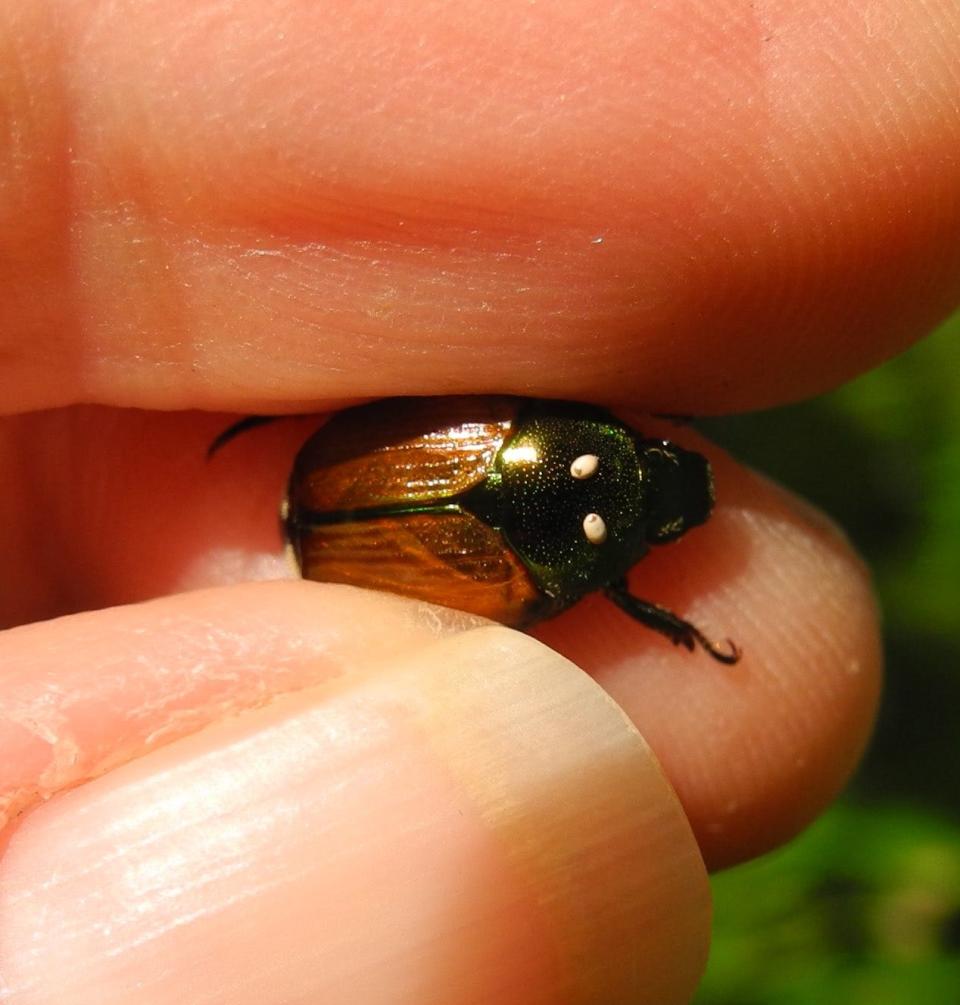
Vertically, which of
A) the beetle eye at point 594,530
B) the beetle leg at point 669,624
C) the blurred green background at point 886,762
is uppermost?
the beetle eye at point 594,530

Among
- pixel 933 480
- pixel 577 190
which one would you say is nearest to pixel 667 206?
pixel 577 190

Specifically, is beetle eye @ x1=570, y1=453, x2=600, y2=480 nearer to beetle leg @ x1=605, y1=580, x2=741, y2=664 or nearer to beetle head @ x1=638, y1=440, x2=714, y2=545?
beetle head @ x1=638, y1=440, x2=714, y2=545

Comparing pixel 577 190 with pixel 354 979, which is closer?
pixel 354 979

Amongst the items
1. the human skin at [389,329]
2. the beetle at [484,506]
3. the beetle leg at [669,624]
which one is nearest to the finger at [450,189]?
the human skin at [389,329]

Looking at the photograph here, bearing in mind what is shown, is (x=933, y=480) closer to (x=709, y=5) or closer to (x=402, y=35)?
(x=709, y=5)

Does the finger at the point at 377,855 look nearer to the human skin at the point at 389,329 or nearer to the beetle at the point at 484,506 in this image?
the human skin at the point at 389,329

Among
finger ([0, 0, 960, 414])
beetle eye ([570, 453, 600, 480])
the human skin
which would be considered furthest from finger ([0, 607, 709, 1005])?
beetle eye ([570, 453, 600, 480])

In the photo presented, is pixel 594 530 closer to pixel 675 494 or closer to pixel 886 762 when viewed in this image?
pixel 675 494

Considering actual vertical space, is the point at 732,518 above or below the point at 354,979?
above
